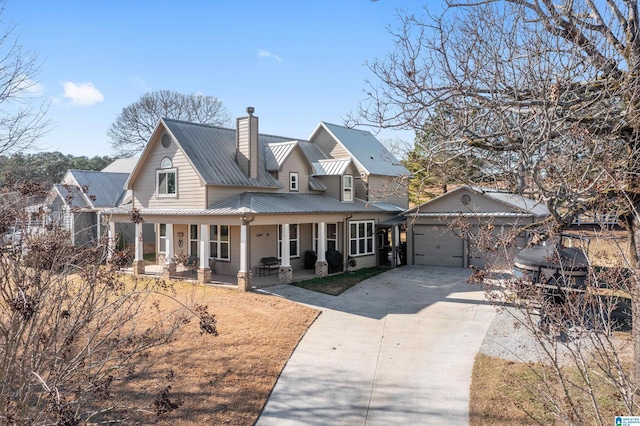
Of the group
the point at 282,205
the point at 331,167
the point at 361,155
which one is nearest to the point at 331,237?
the point at 331,167

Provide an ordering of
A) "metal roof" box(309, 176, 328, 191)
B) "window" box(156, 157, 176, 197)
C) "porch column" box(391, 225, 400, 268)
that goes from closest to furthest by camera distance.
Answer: "window" box(156, 157, 176, 197) → "porch column" box(391, 225, 400, 268) → "metal roof" box(309, 176, 328, 191)

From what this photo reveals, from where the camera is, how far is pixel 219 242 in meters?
19.7

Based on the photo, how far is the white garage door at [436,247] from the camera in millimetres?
21795

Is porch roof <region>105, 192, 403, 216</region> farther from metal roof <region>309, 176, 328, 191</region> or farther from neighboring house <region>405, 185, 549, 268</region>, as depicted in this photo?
neighboring house <region>405, 185, 549, 268</region>

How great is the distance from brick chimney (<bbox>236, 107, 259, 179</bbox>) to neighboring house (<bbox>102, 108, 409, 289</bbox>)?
0.05 m

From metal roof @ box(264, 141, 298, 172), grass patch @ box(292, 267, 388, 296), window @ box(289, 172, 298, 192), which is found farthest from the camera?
window @ box(289, 172, 298, 192)

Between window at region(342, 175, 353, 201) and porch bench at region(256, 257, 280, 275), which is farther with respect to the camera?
window at region(342, 175, 353, 201)

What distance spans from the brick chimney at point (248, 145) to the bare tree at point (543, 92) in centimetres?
1197

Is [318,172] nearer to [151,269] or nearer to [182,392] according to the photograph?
[151,269]

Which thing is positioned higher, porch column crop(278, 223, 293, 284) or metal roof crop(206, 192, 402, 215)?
metal roof crop(206, 192, 402, 215)

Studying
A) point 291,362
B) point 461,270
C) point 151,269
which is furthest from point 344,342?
point 151,269

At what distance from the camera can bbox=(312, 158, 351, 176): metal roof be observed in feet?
73.3

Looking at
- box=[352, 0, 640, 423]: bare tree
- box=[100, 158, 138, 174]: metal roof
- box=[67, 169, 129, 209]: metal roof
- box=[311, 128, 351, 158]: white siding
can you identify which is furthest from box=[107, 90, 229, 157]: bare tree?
box=[352, 0, 640, 423]: bare tree

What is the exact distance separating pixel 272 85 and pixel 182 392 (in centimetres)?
1257
